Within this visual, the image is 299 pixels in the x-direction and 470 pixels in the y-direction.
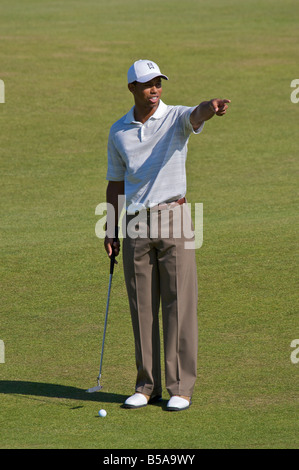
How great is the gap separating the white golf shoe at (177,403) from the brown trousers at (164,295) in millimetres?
57

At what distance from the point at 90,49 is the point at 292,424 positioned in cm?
1866

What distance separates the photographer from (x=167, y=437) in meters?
6.07

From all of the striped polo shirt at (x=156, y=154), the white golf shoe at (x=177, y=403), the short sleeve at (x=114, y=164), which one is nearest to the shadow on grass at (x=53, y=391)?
the white golf shoe at (x=177, y=403)

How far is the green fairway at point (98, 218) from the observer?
6570 millimetres

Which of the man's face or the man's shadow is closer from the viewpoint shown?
the man's face

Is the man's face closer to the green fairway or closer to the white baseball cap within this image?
the white baseball cap

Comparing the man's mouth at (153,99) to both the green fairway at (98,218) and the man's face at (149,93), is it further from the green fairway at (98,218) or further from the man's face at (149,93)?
the green fairway at (98,218)

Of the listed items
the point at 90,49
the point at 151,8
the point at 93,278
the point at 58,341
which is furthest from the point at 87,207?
the point at 151,8

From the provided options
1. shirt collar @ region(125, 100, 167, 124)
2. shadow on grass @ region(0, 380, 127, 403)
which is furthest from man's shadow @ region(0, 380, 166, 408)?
shirt collar @ region(125, 100, 167, 124)

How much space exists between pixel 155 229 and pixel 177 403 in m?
1.18

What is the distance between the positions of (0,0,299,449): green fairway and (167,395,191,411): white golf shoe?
5cm

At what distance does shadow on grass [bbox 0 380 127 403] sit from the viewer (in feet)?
22.9

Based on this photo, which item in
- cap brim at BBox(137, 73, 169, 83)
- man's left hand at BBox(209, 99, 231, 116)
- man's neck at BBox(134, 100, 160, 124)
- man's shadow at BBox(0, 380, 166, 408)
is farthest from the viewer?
man's shadow at BBox(0, 380, 166, 408)

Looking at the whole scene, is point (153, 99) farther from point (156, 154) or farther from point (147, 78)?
point (156, 154)
